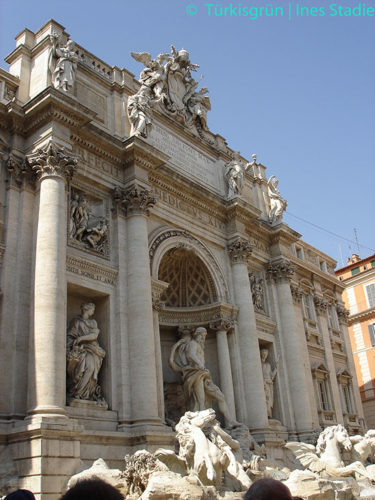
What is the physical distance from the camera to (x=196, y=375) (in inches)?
711

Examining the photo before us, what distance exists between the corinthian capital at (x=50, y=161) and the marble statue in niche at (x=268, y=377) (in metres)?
11.6

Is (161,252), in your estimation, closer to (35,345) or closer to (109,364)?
(109,364)

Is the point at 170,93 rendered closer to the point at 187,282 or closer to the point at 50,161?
the point at 187,282

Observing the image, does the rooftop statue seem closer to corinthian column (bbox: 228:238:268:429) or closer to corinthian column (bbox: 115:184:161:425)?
corinthian column (bbox: 115:184:161:425)

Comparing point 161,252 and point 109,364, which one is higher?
point 161,252

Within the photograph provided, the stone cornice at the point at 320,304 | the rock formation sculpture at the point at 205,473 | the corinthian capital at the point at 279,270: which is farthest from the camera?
the stone cornice at the point at 320,304

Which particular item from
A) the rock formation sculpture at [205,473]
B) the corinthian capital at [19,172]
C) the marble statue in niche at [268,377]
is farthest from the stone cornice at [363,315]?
the corinthian capital at [19,172]

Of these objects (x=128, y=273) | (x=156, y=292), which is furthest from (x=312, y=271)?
(x=128, y=273)

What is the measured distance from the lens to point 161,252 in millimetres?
18797

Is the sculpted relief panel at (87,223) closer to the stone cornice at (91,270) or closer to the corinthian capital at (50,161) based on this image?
the stone cornice at (91,270)

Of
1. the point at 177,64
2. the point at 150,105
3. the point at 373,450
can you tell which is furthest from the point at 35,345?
the point at 177,64

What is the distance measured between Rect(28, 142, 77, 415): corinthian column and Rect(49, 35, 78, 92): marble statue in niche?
7.86 ft

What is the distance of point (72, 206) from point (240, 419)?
953 centimetres

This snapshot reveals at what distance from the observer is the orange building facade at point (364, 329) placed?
36188mm
